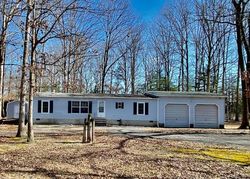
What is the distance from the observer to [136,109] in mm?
33875

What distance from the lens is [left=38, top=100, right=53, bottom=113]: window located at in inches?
1298

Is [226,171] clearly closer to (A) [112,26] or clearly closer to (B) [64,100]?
(B) [64,100]

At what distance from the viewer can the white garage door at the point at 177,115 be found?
3438cm

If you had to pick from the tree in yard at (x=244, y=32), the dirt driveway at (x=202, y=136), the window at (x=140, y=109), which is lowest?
the dirt driveway at (x=202, y=136)

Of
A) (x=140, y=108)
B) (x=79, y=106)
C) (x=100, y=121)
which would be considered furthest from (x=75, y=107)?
(x=140, y=108)

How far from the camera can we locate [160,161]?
9.97 metres

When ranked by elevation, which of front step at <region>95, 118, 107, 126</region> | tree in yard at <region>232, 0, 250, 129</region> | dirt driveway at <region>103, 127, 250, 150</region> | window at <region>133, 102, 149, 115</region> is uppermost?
tree in yard at <region>232, 0, 250, 129</region>

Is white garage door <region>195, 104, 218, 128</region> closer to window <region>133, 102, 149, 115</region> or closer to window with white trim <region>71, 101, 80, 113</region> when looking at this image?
window <region>133, 102, 149, 115</region>

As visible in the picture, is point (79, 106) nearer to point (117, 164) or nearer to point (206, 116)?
point (206, 116)

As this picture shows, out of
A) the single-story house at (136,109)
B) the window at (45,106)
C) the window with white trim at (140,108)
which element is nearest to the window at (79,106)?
the single-story house at (136,109)

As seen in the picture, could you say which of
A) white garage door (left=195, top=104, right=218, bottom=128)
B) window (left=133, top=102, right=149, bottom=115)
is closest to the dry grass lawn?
window (left=133, top=102, right=149, bottom=115)

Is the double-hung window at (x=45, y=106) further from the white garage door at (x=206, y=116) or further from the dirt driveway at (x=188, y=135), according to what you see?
the white garage door at (x=206, y=116)

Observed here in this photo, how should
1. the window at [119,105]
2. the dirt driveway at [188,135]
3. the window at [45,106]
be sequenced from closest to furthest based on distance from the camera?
the dirt driveway at [188,135]
the window at [45,106]
the window at [119,105]

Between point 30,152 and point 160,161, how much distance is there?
382 centimetres
